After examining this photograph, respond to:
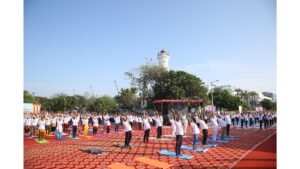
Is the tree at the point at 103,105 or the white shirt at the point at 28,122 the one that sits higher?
the white shirt at the point at 28,122

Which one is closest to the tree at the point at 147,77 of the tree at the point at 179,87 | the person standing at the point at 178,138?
the tree at the point at 179,87

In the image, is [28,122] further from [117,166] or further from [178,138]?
[178,138]

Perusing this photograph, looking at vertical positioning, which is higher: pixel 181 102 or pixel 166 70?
pixel 166 70

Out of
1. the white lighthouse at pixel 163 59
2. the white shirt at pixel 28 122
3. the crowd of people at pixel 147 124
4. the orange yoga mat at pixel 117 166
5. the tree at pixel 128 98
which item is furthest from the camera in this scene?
the tree at pixel 128 98

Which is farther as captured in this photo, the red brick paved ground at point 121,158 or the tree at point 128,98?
the tree at point 128,98

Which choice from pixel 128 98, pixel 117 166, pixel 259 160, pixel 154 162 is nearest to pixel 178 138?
pixel 154 162

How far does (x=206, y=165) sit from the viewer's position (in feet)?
18.3

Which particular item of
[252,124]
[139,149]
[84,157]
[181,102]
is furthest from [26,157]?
[252,124]

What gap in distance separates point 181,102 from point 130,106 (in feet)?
35.8

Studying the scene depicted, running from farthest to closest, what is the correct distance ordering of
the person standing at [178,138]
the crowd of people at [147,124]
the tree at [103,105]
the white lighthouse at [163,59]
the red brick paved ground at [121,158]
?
the tree at [103,105] < the white lighthouse at [163,59] < the crowd of people at [147,124] < the person standing at [178,138] < the red brick paved ground at [121,158]

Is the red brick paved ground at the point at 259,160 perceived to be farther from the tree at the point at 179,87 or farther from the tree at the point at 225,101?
the tree at the point at 225,101

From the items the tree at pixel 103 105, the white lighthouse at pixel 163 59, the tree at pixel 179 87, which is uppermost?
the white lighthouse at pixel 163 59
